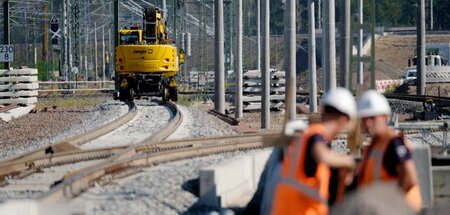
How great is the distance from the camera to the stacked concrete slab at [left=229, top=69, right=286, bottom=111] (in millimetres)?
49500

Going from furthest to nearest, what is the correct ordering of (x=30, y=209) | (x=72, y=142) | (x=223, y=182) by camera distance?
1. (x=72, y=142)
2. (x=223, y=182)
3. (x=30, y=209)

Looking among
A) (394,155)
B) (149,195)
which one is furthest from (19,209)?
(149,195)

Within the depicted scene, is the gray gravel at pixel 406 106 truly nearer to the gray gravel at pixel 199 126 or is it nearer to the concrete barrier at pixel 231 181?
the gray gravel at pixel 199 126

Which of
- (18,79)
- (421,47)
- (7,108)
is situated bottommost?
(7,108)

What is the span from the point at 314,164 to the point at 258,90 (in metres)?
42.2

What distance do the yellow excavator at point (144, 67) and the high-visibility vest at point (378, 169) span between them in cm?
3842

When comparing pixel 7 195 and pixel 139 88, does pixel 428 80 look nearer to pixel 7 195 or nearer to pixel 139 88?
pixel 139 88

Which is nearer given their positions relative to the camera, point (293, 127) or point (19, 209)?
point (19, 209)

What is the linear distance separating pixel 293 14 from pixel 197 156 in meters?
14.9

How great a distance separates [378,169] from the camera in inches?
361

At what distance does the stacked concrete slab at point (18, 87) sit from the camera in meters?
50.4

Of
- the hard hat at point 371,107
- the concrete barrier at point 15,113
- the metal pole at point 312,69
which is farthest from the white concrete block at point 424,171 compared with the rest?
the concrete barrier at point 15,113

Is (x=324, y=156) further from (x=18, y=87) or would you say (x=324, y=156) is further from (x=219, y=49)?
(x=18, y=87)

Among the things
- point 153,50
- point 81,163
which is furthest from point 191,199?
point 153,50
